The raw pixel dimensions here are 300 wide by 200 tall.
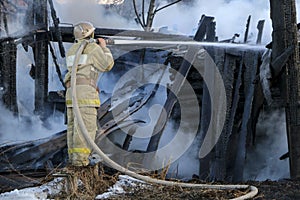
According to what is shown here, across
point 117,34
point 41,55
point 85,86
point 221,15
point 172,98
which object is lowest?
point 172,98

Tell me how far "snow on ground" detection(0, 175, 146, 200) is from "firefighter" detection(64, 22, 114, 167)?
429mm

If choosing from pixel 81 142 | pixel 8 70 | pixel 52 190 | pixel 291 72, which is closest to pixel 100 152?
pixel 81 142

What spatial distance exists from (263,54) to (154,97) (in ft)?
8.88

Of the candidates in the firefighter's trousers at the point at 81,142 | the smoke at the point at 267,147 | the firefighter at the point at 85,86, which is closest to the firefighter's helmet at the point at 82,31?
the firefighter at the point at 85,86

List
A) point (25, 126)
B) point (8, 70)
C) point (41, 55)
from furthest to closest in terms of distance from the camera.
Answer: point (25, 126) < point (41, 55) < point (8, 70)

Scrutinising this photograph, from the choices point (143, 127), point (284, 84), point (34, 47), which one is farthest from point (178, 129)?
point (34, 47)

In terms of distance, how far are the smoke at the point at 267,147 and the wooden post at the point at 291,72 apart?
91.7 inches

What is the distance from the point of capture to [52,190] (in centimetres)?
449

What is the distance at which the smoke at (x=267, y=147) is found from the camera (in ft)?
28.4

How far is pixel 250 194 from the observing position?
15.1 feet

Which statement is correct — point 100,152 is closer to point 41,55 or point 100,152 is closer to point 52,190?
point 52,190

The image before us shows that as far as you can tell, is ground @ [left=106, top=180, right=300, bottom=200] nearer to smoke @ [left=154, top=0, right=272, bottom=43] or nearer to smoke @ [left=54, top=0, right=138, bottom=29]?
smoke @ [left=154, top=0, right=272, bottom=43]

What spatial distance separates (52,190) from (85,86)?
1180 mm

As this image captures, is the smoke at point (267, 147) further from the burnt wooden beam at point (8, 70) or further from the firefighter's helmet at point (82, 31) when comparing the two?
the burnt wooden beam at point (8, 70)
